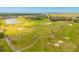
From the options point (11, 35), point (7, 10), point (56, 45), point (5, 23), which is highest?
point (7, 10)

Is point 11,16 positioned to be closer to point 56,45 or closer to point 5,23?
point 5,23
